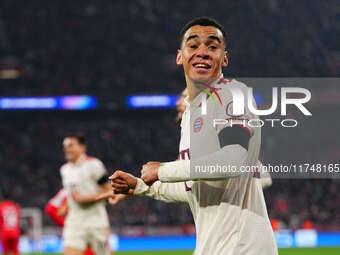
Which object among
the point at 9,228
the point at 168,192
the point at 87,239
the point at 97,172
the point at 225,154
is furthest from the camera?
the point at 9,228

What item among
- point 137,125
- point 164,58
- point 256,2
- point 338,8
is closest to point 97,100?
point 137,125

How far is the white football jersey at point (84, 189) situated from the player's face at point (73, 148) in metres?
0.08

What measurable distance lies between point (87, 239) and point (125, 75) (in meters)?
25.5

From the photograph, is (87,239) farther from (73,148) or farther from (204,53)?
(204,53)

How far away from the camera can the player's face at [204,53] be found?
3.03 metres

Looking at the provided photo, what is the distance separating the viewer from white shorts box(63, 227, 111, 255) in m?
7.96

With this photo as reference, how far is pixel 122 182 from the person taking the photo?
3072 mm

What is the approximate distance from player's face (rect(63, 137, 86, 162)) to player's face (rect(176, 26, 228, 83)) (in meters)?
5.41

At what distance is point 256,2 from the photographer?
29.8 metres

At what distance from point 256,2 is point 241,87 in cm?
2774

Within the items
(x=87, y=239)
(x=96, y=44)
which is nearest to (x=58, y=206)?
(x=87, y=239)

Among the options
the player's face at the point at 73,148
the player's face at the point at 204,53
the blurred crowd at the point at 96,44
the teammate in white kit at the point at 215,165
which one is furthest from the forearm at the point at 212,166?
the blurred crowd at the point at 96,44

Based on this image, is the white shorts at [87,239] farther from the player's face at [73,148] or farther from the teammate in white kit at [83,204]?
the player's face at [73,148]

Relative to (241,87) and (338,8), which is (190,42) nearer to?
(241,87)
